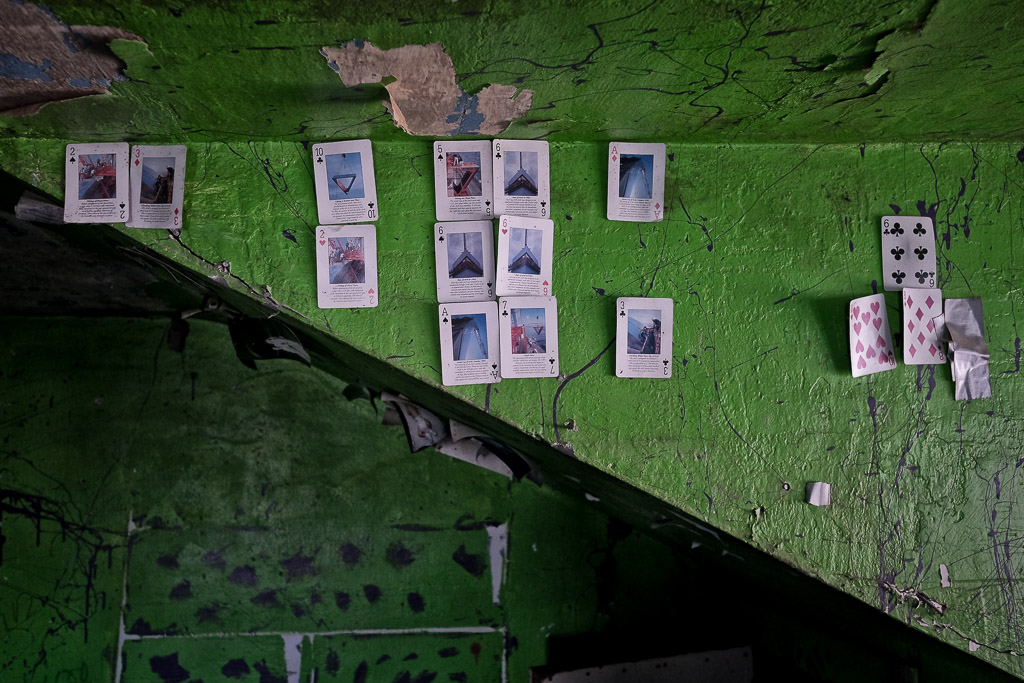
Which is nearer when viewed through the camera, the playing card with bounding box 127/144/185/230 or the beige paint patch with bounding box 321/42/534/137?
the beige paint patch with bounding box 321/42/534/137

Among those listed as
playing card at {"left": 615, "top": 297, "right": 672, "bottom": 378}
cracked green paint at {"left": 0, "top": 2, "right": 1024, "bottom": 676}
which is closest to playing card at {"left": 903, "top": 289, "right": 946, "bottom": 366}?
cracked green paint at {"left": 0, "top": 2, "right": 1024, "bottom": 676}

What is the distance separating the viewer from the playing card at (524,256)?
1688mm

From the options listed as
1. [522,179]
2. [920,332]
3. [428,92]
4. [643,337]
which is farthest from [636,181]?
[920,332]

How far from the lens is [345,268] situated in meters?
1.67

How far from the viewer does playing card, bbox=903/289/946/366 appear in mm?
1712

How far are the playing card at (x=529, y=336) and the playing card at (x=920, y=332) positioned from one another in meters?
0.89

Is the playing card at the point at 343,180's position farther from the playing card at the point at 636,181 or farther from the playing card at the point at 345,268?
the playing card at the point at 636,181

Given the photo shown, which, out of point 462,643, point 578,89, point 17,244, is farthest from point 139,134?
point 462,643

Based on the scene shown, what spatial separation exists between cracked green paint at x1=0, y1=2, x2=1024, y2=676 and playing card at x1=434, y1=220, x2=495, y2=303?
4cm

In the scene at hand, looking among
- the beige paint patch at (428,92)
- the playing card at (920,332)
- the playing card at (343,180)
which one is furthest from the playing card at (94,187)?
the playing card at (920,332)

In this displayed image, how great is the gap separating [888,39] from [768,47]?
0.24m

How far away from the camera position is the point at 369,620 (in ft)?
8.62

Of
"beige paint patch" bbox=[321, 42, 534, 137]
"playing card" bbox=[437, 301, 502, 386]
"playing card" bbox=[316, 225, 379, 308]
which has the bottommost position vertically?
"playing card" bbox=[437, 301, 502, 386]

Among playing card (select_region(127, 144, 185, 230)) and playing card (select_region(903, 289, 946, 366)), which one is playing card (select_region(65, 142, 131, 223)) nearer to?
playing card (select_region(127, 144, 185, 230))
